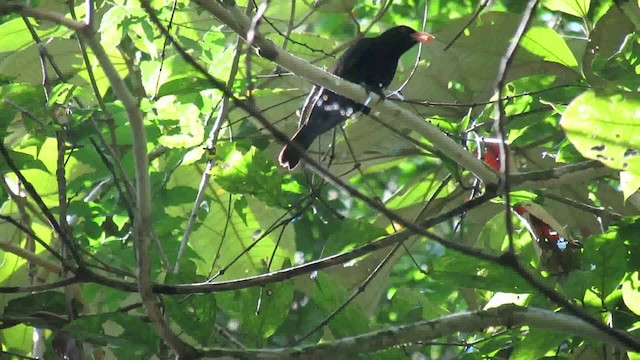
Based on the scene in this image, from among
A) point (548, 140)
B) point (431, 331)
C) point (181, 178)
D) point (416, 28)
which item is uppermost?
point (416, 28)

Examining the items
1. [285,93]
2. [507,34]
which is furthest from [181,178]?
[507,34]

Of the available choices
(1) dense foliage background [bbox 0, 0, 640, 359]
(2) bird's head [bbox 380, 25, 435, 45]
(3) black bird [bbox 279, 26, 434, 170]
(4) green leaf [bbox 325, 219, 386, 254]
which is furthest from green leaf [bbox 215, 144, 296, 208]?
(2) bird's head [bbox 380, 25, 435, 45]

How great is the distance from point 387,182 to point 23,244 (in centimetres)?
223

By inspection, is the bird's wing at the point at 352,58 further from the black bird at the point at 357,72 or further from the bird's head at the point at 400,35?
the bird's head at the point at 400,35

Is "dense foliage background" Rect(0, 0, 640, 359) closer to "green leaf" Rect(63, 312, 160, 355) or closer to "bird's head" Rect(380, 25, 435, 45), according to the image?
"green leaf" Rect(63, 312, 160, 355)

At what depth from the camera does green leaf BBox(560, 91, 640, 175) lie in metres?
1.49

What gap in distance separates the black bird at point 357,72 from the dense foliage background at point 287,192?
0.19 meters

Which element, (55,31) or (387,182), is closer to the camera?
(55,31)

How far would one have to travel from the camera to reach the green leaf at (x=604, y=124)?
149cm

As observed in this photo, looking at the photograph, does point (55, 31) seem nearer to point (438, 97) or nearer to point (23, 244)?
point (23, 244)

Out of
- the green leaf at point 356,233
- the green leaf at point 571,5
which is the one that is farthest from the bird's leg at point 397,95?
the green leaf at point 356,233

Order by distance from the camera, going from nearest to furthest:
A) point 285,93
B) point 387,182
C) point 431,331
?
point 431,331 < point 285,93 < point 387,182

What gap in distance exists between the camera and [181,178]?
3.06m

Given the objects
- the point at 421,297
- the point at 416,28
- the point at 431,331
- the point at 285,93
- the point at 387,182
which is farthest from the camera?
the point at 387,182
